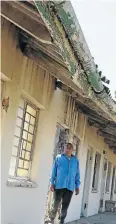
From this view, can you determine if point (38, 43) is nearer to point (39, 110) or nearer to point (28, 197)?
point (39, 110)

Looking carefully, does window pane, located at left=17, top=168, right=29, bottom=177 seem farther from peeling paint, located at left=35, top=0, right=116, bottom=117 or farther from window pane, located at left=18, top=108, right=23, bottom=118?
peeling paint, located at left=35, top=0, right=116, bottom=117

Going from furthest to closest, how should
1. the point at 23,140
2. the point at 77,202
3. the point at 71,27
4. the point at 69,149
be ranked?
the point at 77,202 → the point at 69,149 → the point at 23,140 → the point at 71,27

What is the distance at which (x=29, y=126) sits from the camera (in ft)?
26.4

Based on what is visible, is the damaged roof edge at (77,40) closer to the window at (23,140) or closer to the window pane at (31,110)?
the window at (23,140)

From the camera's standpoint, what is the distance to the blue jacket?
27.2 feet

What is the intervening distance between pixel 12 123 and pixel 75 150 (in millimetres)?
5707

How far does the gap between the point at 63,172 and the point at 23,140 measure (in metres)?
1.11

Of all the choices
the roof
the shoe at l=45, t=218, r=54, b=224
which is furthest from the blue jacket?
the roof

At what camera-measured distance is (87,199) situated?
15016 millimetres

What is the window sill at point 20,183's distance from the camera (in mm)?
6838

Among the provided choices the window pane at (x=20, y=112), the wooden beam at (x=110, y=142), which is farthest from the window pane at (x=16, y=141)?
the wooden beam at (x=110, y=142)

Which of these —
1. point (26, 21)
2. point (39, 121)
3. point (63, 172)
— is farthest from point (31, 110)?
point (26, 21)

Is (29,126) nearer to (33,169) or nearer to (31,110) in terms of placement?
(31,110)

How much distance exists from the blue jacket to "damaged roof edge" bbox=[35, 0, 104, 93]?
8.04ft
